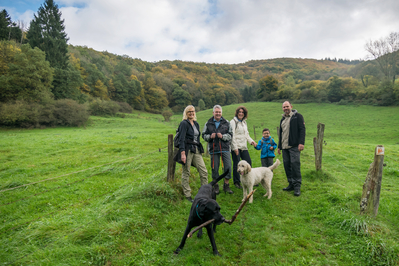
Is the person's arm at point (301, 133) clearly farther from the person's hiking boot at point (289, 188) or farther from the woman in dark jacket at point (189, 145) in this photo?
the woman in dark jacket at point (189, 145)

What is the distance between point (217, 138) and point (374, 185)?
338 centimetres

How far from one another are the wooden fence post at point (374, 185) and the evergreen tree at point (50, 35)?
43043 mm

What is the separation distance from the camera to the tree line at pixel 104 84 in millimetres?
24641

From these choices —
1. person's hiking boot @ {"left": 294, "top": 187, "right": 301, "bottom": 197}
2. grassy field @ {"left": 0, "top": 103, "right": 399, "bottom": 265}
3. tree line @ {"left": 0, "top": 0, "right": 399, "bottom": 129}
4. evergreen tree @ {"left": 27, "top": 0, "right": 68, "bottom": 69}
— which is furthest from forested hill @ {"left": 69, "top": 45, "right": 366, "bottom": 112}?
person's hiking boot @ {"left": 294, "top": 187, "right": 301, "bottom": 197}

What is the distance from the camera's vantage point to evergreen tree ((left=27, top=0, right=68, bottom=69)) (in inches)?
→ 1323

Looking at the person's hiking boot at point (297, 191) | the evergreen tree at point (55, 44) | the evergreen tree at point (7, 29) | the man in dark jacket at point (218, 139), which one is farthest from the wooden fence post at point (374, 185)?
the evergreen tree at point (7, 29)

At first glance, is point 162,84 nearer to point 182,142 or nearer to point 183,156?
point 182,142

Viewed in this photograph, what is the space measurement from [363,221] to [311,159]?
6825 mm

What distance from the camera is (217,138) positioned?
5242 millimetres

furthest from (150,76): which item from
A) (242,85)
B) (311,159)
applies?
(311,159)

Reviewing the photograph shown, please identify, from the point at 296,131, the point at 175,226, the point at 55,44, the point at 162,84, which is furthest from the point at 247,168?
the point at 162,84

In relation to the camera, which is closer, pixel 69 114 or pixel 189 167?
pixel 189 167

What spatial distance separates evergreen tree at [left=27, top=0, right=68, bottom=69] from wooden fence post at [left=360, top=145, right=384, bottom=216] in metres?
43.0

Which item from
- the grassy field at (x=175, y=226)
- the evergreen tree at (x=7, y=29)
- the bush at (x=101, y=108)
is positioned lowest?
the grassy field at (x=175, y=226)
